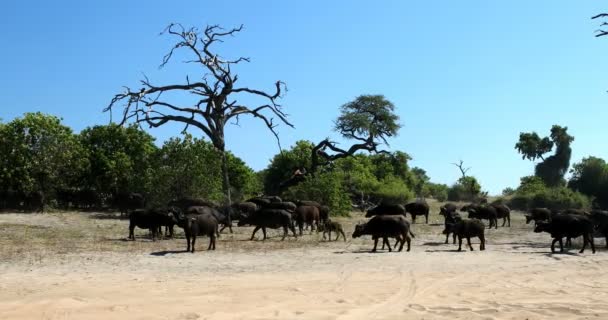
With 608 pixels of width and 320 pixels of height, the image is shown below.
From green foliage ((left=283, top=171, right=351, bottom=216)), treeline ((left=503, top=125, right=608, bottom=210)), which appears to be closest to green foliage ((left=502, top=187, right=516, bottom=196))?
treeline ((left=503, top=125, right=608, bottom=210))

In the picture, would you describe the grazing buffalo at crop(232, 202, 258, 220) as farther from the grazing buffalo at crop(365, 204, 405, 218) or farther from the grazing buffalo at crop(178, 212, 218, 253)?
the grazing buffalo at crop(178, 212, 218, 253)

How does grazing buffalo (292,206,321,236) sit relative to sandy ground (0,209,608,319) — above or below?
above

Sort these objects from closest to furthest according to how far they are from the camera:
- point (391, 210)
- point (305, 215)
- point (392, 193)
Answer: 1. point (305, 215)
2. point (391, 210)
3. point (392, 193)

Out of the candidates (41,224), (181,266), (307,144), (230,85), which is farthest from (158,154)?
(181,266)

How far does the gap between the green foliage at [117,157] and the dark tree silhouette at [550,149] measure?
4585cm

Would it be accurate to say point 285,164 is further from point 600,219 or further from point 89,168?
point 600,219

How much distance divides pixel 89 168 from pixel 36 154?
3.86 meters

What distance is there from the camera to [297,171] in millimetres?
45844

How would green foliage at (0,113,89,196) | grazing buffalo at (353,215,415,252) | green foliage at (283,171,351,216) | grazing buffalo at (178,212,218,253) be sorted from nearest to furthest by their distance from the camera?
grazing buffalo at (178,212,218,253) < grazing buffalo at (353,215,415,252) < green foliage at (0,113,89,196) < green foliage at (283,171,351,216)

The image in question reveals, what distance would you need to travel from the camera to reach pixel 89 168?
40.3 metres

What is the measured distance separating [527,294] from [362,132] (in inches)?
1895

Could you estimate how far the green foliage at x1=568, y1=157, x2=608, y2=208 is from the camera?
180ft

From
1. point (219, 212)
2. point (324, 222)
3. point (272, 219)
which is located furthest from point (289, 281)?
point (219, 212)

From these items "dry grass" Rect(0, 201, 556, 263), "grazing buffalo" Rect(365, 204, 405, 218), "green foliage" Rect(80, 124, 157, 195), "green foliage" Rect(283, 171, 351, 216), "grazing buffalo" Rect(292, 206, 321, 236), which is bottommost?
"dry grass" Rect(0, 201, 556, 263)
